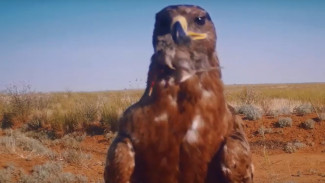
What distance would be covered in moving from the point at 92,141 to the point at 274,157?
20.6 feet

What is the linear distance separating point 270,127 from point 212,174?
1194 cm

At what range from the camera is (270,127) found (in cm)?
1491

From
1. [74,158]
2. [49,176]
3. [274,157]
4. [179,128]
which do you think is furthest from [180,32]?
[274,157]

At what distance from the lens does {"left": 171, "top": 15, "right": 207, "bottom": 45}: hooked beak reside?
3.51m

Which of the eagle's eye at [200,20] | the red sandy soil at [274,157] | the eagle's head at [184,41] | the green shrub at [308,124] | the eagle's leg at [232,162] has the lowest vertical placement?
the red sandy soil at [274,157]

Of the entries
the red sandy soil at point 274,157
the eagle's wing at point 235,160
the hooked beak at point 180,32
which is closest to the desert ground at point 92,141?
the red sandy soil at point 274,157

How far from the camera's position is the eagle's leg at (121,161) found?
3.38 m

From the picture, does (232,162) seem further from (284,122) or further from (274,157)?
(284,122)

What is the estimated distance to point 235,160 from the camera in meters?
3.38

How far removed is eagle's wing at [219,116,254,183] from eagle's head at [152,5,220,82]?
620mm

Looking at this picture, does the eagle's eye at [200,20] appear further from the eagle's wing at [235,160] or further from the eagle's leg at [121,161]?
the eagle's leg at [121,161]

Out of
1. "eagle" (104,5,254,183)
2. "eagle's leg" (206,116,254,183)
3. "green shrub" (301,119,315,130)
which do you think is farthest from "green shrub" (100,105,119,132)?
"eagle's leg" (206,116,254,183)

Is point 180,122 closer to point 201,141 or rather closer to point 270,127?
point 201,141

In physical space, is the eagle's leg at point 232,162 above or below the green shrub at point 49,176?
above
